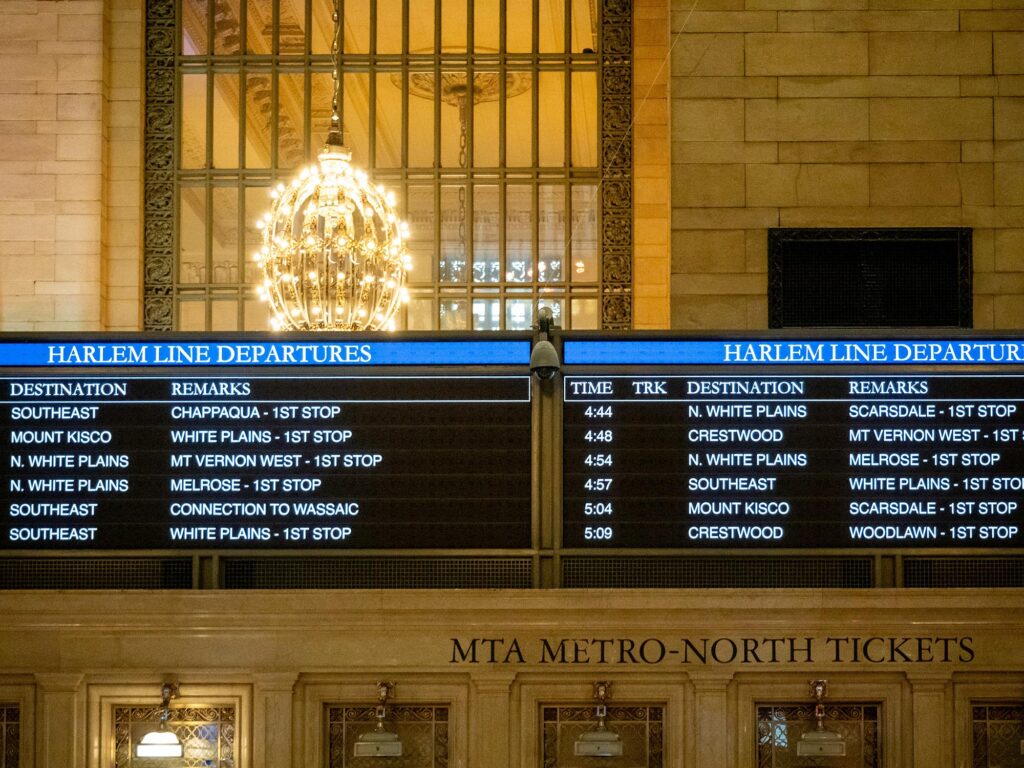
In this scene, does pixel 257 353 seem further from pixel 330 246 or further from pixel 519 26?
pixel 519 26

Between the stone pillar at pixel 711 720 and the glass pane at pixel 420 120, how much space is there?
868 cm

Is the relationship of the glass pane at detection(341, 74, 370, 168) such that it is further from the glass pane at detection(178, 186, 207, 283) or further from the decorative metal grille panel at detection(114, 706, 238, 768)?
the decorative metal grille panel at detection(114, 706, 238, 768)

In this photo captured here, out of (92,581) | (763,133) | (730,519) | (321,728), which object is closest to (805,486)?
(730,519)

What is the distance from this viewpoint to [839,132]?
37.6 feet

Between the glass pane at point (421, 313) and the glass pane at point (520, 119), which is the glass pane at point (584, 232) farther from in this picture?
the glass pane at point (421, 313)

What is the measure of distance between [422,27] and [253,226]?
282 cm

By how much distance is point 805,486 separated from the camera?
7.25m

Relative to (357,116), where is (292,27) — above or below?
above

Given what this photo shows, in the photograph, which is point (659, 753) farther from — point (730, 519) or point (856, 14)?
point (856, 14)

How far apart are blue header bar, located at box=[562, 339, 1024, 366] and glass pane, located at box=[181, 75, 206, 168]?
8692 millimetres

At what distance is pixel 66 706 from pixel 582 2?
1002cm

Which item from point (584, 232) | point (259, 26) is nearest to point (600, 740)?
point (584, 232)

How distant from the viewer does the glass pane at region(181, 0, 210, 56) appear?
1470cm

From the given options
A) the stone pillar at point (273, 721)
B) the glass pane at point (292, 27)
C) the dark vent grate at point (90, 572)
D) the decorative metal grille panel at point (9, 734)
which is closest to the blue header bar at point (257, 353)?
the dark vent grate at point (90, 572)
